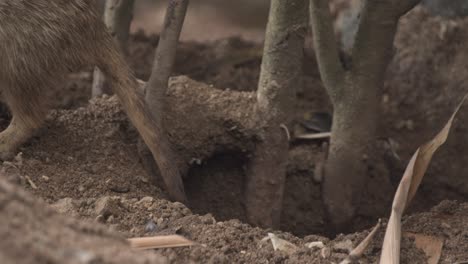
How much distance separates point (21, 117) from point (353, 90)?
137 centimetres

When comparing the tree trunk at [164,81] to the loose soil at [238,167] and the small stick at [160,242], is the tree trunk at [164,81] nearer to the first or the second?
the loose soil at [238,167]

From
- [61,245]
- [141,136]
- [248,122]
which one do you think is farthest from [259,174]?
[61,245]

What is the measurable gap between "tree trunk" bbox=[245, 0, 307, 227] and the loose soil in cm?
17

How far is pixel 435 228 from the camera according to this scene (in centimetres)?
282

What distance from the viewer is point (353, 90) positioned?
11.0 feet

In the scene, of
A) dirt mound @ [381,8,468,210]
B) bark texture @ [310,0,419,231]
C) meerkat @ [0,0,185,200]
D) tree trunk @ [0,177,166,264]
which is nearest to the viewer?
tree trunk @ [0,177,166,264]

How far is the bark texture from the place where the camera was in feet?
10.5

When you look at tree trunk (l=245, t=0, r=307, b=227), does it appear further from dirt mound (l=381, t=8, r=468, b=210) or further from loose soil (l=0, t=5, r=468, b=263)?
dirt mound (l=381, t=8, r=468, b=210)

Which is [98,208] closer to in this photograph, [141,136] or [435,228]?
[141,136]

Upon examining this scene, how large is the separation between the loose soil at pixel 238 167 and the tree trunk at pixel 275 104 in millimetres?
172

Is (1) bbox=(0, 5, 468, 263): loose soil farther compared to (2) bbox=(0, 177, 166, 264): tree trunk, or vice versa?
(1) bbox=(0, 5, 468, 263): loose soil

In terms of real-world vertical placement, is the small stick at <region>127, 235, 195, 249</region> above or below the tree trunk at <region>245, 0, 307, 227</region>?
below

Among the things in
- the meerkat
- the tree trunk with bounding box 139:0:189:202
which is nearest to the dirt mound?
the tree trunk with bounding box 139:0:189:202

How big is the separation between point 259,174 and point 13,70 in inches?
45.2
